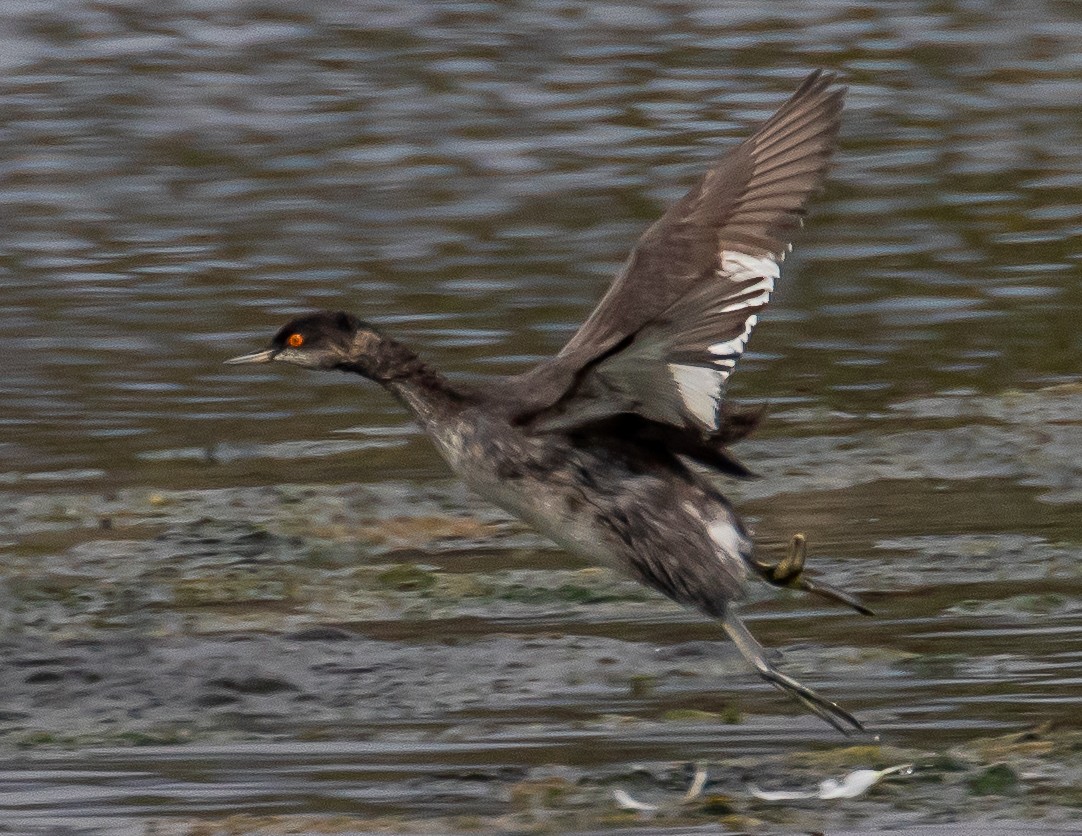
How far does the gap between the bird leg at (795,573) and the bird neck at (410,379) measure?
86 centimetres

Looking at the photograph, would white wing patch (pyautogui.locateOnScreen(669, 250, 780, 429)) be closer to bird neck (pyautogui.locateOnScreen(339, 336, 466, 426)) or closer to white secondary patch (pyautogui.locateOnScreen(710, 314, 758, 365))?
white secondary patch (pyautogui.locateOnScreen(710, 314, 758, 365))

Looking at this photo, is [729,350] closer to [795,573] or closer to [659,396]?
[659,396]

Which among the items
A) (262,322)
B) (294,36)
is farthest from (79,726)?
(294,36)

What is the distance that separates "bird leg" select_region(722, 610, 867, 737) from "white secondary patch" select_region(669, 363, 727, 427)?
26.9 inches

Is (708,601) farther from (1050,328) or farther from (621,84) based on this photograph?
(621,84)

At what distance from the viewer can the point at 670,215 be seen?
6.73m

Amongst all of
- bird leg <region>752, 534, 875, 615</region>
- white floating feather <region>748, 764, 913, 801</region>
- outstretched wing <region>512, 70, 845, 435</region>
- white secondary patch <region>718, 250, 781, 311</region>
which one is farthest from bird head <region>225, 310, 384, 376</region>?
white floating feather <region>748, 764, 913, 801</region>

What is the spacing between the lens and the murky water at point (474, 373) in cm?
623

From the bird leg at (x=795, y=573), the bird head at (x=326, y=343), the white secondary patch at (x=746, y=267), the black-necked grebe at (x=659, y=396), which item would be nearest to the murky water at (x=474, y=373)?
the bird leg at (x=795, y=573)

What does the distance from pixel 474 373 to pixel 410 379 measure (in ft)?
11.6

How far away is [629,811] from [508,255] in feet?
21.0

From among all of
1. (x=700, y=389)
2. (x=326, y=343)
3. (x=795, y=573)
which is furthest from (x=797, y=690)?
(x=326, y=343)

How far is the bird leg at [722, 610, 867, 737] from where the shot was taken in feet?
19.9

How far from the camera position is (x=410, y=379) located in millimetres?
6449
